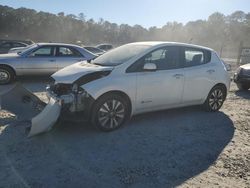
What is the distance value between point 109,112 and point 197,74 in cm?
239

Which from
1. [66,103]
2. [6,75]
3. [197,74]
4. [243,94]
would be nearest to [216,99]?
[197,74]

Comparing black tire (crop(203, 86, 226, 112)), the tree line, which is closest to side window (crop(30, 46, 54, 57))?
black tire (crop(203, 86, 226, 112))

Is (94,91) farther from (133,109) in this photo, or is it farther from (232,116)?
(232,116)

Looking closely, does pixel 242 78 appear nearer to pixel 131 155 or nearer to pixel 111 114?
pixel 111 114

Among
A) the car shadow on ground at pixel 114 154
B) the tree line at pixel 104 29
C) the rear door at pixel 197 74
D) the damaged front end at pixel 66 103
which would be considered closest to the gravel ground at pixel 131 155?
the car shadow on ground at pixel 114 154

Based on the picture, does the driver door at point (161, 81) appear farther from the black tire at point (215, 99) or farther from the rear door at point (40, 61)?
the rear door at point (40, 61)

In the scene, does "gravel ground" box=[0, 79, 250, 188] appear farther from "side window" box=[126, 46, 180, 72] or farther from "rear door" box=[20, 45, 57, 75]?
"rear door" box=[20, 45, 57, 75]

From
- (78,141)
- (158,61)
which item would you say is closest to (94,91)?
(78,141)

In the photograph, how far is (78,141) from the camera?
5.07 metres

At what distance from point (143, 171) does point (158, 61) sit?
2.70m

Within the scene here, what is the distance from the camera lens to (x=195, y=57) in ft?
22.5

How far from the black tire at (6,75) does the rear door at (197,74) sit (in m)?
6.14

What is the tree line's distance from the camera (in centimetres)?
5806

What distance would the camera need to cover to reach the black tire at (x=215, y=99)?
720 cm
